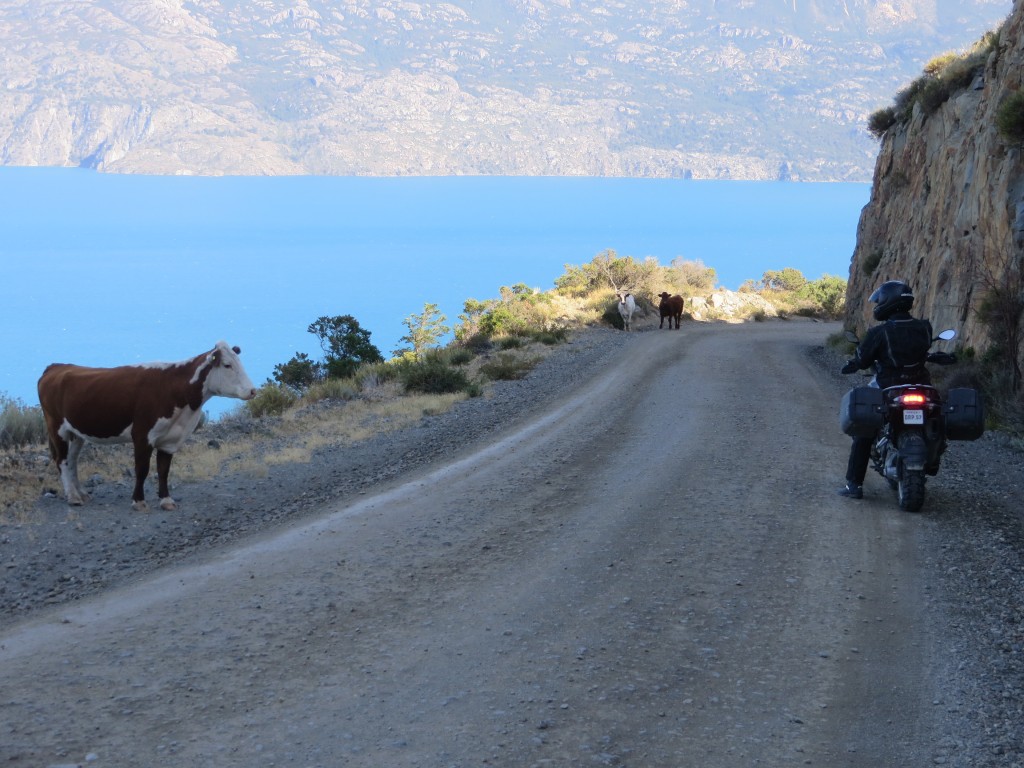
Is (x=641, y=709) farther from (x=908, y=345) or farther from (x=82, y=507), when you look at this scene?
(x=82, y=507)

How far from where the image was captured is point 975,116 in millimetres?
21078

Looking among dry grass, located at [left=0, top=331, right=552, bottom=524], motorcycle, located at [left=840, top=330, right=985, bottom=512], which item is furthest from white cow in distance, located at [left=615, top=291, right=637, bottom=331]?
motorcycle, located at [left=840, top=330, right=985, bottom=512]

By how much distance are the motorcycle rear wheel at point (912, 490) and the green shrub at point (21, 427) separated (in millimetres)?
11067

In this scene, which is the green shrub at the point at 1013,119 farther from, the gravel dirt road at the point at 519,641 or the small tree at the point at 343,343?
the small tree at the point at 343,343

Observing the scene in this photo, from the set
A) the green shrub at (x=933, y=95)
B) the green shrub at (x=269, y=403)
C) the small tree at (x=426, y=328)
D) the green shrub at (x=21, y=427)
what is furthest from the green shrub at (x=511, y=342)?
the green shrub at (x=21, y=427)

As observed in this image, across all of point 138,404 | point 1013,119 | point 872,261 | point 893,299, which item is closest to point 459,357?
point 872,261

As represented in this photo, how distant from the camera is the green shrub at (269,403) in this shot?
61.1 ft

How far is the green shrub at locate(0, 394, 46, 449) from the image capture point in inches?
555

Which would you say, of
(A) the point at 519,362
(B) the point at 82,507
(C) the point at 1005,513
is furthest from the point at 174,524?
(A) the point at 519,362

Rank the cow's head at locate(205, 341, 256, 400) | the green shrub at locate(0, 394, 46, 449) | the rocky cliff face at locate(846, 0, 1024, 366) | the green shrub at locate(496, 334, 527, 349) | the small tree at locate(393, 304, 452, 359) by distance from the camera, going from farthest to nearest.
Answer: the small tree at locate(393, 304, 452, 359), the green shrub at locate(496, 334, 527, 349), the rocky cliff face at locate(846, 0, 1024, 366), the green shrub at locate(0, 394, 46, 449), the cow's head at locate(205, 341, 256, 400)

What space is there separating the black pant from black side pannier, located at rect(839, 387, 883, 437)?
0.58m

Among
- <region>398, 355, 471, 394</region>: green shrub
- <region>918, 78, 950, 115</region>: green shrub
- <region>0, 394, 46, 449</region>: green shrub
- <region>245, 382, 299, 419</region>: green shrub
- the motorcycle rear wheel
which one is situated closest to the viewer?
the motorcycle rear wheel

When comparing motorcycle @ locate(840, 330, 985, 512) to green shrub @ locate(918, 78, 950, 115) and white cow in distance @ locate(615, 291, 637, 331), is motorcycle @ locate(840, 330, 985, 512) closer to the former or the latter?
green shrub @ locate(918, 78, 950, 115)

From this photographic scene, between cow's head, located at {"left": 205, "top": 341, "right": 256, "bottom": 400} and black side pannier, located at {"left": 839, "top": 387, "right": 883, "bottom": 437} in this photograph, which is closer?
black side pannier, located at {"left": 839, "top": 387, "right": 883, "bottom": 437}
